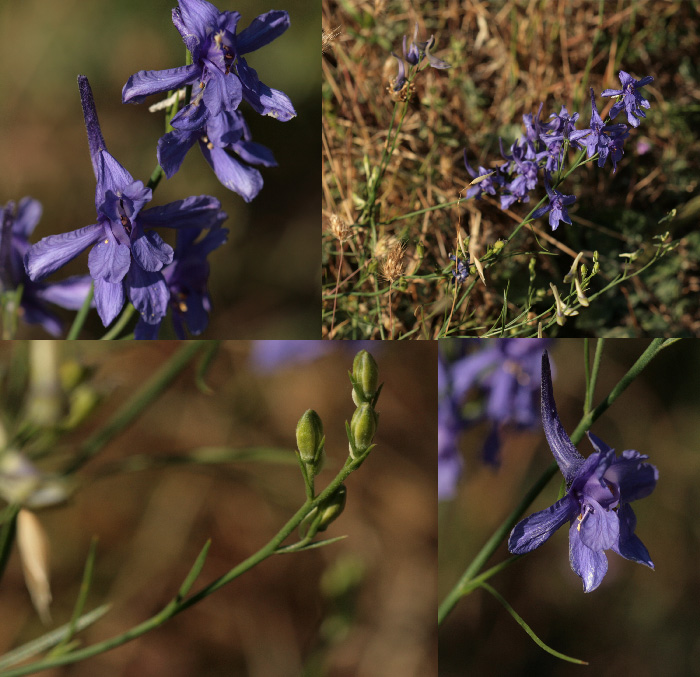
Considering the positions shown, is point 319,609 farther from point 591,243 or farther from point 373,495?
point 591,243

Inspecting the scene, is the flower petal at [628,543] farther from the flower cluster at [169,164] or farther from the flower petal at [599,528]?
the flower cluster at [169,164]

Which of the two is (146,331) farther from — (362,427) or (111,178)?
(362,427)

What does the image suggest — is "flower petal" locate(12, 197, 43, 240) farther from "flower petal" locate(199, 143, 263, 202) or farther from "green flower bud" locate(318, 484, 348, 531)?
"green flower bud" locate(318, 484, 348, 531)

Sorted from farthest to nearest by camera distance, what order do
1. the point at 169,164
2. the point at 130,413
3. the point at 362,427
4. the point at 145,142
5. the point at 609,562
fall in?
the point at 145,142
the point at 609,562
the point at 130,413
the point at 169,164
the point at 362,427

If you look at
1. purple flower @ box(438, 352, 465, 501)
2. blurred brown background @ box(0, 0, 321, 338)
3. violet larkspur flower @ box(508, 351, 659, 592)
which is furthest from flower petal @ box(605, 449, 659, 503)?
blurred brown background @ box(0, 0, 321, 338)

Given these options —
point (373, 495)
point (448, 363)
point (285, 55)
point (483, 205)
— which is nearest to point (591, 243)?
point (483, 205)

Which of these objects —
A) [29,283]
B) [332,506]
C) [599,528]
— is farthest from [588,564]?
[29,283]
